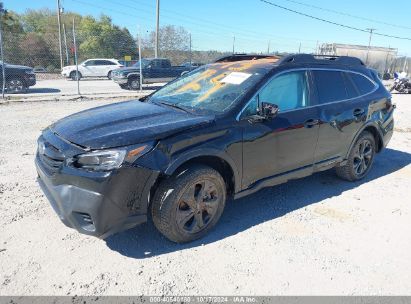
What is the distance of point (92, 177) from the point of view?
2713 mm

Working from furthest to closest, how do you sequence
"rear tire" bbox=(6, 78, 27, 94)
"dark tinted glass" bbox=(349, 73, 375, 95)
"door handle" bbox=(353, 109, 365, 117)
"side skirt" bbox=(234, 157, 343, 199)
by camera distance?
1. "rear tire" bbox=(6, 78, 27, 94)
2. "dark tinted glass" bbox=(349, 73, 375, 95)
3. "door handle" bbox=(353, 109, 365, 117)
4. "side skirt" bbox=(234, 157, 343, 199)

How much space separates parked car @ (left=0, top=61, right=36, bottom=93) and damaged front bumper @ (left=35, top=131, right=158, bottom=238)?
1342 centimetres

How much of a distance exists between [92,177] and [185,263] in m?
1.12

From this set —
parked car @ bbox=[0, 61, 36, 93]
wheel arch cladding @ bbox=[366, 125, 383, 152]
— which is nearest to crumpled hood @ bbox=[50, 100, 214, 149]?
wheel arch cladding @ bbox=[366, 125, 383, 152]

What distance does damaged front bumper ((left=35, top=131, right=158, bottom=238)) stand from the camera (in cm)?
272

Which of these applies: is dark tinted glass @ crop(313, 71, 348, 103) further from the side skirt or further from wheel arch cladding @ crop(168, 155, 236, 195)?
wheel arch cladding @ crop(168, 155, 236, 195)

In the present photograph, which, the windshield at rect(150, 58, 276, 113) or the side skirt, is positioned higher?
the windshield at rect(150, 58, 276, 113)

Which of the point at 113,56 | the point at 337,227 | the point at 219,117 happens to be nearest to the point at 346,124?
the point at 337,227

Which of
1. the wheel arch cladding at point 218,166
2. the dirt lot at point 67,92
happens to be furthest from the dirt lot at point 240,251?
the dirt lot at point 67,92

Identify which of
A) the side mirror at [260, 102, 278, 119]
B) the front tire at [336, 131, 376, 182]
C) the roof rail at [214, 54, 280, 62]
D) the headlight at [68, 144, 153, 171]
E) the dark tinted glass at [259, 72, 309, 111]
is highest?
the roof rail at [214, 54, 280, 62]

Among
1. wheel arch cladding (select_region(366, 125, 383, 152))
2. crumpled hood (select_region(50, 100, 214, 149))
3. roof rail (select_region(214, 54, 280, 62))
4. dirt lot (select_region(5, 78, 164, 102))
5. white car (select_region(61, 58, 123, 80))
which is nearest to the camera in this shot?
crumpled hood (select_region(50, 100, 214, 149))

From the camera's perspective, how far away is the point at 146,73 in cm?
1819

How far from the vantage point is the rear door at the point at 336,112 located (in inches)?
168

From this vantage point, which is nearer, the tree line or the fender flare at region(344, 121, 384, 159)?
the fender flare at region(344, 121, 384, 159)
